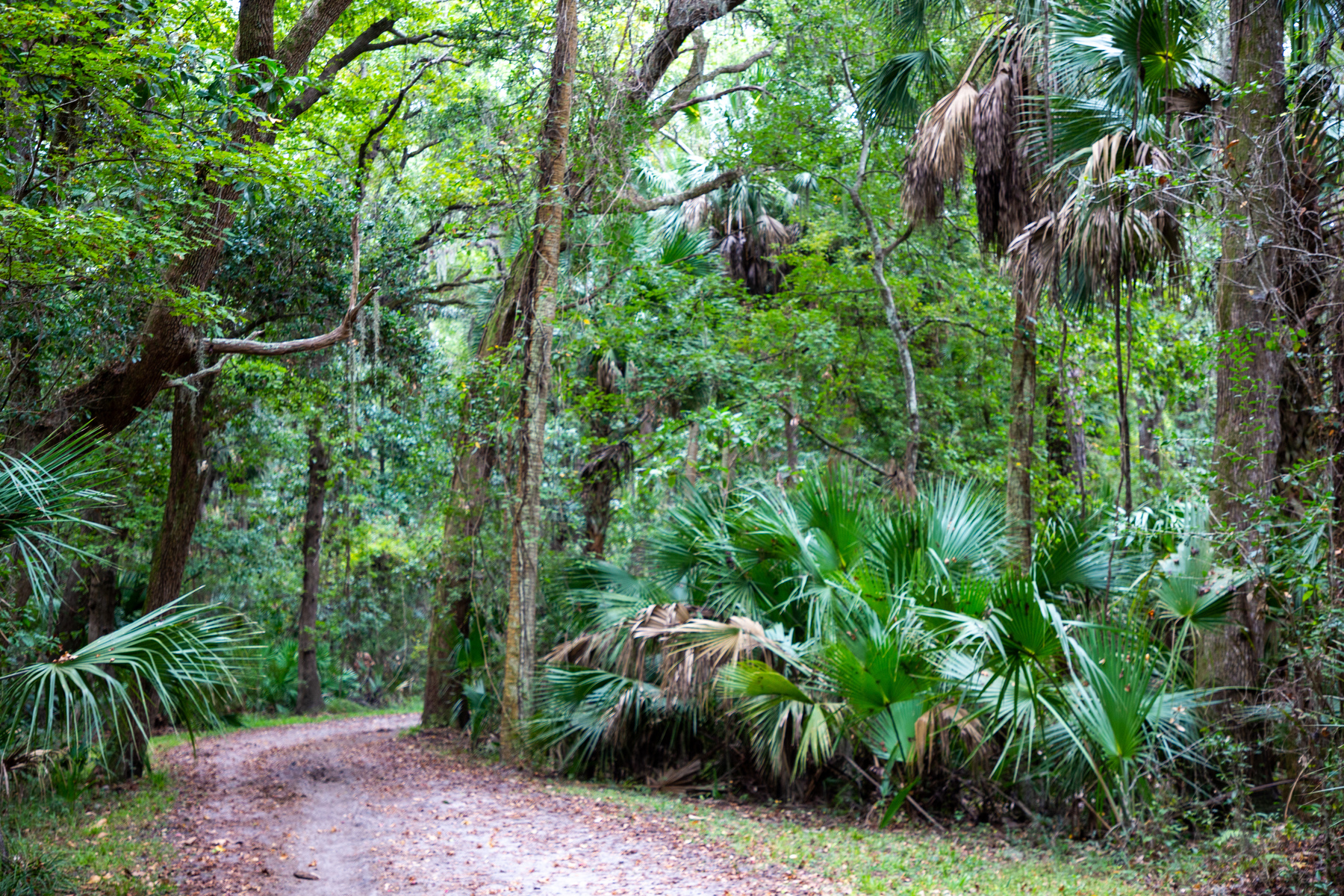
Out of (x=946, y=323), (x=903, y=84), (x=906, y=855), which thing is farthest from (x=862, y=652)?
(x=946, y=323)

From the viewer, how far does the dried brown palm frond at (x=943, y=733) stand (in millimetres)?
7195

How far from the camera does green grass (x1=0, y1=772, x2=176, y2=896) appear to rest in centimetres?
549

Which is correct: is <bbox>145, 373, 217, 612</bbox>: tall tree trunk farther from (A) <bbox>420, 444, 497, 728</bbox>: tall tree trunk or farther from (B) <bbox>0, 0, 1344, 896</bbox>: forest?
(A) <bbox>420, 444, 497, 728</bbox>: tall tree trunk

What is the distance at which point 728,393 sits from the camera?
13.8m

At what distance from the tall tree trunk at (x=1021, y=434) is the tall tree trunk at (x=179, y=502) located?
27.4 feet

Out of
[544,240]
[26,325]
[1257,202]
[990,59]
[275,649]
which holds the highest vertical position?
[990,59]

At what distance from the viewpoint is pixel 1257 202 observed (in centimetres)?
614

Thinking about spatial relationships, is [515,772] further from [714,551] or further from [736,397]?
[736,397]

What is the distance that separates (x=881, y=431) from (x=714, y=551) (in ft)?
22.5

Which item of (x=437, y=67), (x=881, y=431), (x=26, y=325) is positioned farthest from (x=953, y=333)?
(x=26, y=325)

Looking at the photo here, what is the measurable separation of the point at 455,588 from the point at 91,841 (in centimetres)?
634

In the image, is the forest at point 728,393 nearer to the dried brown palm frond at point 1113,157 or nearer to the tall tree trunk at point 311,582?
the dried brown palm frond at point 1113,157

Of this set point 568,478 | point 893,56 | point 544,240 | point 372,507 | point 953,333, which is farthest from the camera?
point 372,507

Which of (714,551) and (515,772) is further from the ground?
(714,551)
